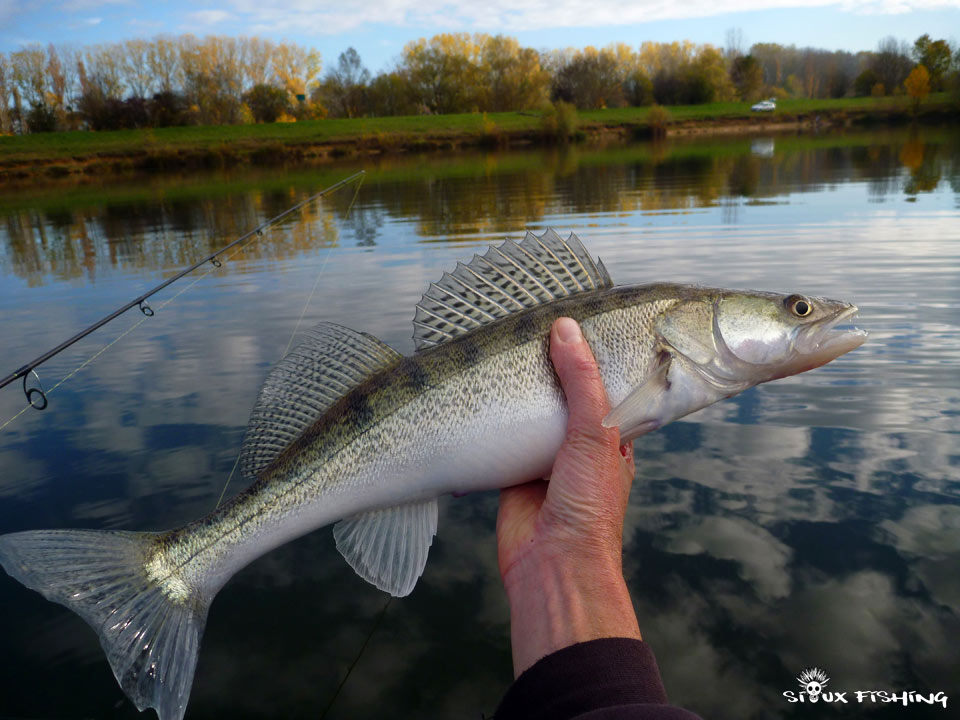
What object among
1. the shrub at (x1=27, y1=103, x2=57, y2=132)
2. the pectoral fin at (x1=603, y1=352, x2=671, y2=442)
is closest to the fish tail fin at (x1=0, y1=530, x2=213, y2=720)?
the pectoral fin at (x1=603, y1=352, x2=671, y2=442)

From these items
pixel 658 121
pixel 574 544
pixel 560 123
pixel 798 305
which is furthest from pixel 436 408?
pixel 658 121

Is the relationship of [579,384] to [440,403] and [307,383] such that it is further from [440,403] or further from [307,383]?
[307,383]

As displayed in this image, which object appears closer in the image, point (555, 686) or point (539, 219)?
point (555, 686)

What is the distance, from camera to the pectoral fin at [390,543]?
A: 2666mm

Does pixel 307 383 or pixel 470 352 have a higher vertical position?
pixel 470 352

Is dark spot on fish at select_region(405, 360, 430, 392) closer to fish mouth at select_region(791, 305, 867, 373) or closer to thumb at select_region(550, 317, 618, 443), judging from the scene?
thumb at select_region(550, 317, 618, 443)

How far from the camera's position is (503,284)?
286cm

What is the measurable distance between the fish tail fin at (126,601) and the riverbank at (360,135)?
5679 cm

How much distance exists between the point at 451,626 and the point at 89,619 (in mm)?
2228

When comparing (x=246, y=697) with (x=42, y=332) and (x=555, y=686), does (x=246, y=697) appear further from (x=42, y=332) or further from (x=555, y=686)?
(x=42, y=332)

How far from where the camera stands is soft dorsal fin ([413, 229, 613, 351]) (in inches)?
111

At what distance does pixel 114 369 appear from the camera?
26.5ft

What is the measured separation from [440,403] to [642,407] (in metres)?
0.84

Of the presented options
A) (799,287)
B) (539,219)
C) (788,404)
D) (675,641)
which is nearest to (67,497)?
(675,641)
